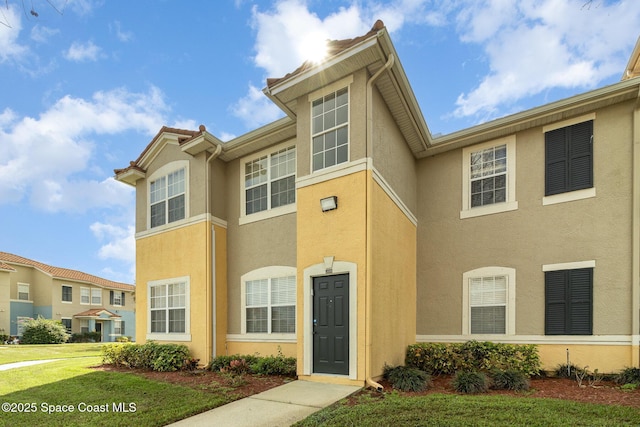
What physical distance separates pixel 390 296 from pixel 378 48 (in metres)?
5.25

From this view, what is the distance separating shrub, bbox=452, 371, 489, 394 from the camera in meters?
6.62

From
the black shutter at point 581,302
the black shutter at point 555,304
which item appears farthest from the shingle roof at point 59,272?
the black shutter at point 581,302

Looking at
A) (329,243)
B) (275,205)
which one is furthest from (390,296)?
(275,205)

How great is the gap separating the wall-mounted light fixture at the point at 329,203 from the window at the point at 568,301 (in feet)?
17.3

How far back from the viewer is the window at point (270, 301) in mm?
9477

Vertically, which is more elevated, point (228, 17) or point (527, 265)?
point (228, 17)

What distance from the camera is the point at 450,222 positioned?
10.0 metres

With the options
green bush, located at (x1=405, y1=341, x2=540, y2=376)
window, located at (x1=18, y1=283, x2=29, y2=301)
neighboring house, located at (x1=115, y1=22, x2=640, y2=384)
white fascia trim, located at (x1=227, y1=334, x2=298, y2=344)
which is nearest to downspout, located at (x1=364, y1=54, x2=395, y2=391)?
neighboring house, located at (x1=115, y1=22, x2=640, y2=384)

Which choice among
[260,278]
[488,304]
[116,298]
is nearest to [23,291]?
[116,298]

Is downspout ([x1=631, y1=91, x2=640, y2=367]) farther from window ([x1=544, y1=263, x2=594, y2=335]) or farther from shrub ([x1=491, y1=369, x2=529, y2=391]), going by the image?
shrub ([x1=491, y1=369, x2=529, y2=391])

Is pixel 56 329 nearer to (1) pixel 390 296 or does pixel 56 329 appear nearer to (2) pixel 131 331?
(2) pixel 131 331

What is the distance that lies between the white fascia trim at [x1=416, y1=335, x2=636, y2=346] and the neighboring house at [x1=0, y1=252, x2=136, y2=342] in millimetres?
33119

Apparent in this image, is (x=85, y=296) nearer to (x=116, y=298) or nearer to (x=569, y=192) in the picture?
(x=116, y=298)

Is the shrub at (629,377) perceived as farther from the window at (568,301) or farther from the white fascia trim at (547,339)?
the window at (568,301)
